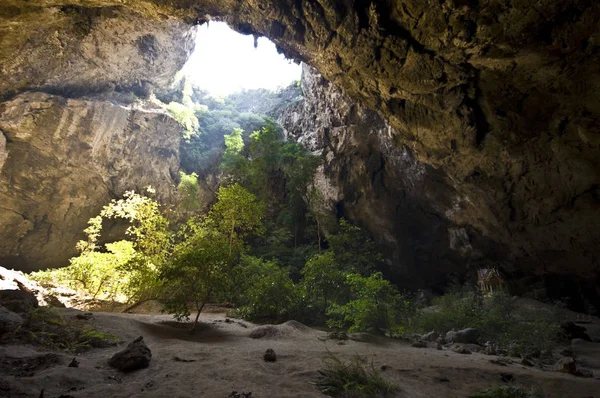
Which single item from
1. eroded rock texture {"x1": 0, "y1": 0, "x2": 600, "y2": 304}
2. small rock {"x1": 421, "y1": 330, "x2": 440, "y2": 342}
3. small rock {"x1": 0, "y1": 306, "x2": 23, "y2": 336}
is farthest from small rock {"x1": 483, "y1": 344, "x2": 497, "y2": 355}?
small rock {"x1": 0, "y1": 306, "x2": 23, "y2": 336}

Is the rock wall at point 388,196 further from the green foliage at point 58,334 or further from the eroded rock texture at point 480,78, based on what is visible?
the green foliage at point 58,334

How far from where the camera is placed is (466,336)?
9.09m

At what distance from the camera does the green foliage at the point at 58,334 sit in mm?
5010

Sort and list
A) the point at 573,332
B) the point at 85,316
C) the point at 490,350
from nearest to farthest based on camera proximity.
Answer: the point at 85,316, the point at 490,350, the point at 573,332

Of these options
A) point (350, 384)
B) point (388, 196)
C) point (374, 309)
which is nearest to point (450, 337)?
point (374, 309)

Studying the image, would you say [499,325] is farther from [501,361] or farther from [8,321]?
[8,321]

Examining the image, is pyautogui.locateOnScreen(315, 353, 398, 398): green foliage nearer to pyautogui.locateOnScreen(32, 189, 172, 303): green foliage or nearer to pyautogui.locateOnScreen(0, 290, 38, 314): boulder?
pyautogui.locateOnScreen(0, 290, 38, 314): boulder

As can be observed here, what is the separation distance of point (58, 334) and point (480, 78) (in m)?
12.3

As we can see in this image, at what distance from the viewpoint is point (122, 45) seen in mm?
19734

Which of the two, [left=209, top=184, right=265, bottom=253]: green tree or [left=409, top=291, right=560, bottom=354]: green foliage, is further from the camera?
[left=209, top=184, right=265, bottom=253]: green tree

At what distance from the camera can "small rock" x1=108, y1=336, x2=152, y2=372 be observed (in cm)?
436

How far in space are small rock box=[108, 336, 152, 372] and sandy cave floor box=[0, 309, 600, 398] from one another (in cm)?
9

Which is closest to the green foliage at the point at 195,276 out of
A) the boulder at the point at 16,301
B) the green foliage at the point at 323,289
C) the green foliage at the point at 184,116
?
the boulder at the point at 16,301

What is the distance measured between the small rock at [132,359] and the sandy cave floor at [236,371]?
0.09 m
